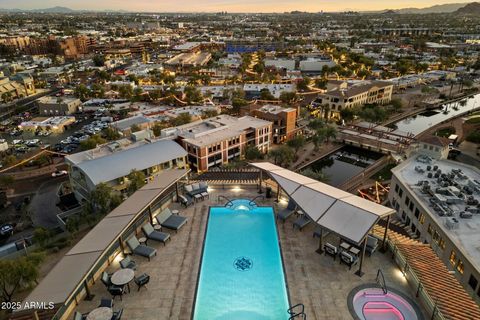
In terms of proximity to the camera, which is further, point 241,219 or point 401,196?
point 401,196

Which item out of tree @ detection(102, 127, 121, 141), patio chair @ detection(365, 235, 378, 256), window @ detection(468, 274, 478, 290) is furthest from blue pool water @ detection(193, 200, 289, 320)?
tree @ detection(102, 127, 121, 141)

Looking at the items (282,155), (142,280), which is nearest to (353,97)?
(282,155)

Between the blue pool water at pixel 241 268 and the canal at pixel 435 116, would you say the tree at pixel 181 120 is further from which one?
the canal at pixel 435 116

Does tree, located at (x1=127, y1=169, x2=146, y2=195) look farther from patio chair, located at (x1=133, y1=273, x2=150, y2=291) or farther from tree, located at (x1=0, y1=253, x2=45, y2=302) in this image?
patio chair, located at (x1=133, y1=273, x2=150, y2=291)

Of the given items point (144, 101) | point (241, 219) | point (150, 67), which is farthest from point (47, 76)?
point (241, 219)

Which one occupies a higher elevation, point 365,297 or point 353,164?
point 365,297

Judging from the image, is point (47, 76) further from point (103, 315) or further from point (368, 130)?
point (103, 315)

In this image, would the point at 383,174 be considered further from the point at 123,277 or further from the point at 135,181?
the point at 123,277
